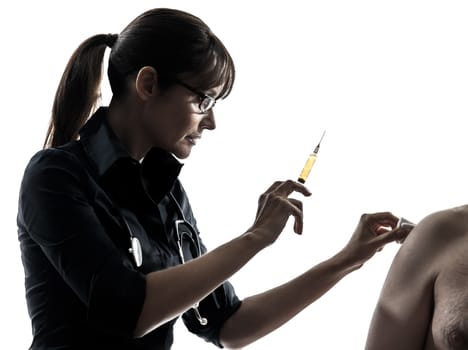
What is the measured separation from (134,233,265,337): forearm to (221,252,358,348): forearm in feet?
1.07

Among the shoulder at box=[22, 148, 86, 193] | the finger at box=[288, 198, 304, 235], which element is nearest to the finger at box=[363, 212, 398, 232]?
the finger at box=[288, 198, 304, 235]

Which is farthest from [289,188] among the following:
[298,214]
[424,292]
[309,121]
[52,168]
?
[309,121]

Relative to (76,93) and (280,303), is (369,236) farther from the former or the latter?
(76,93)

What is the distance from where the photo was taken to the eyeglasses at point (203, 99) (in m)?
1.56

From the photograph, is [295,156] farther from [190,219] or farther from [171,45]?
[171,45]

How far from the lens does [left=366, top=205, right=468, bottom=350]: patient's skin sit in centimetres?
145

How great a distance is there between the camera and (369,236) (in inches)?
64.4

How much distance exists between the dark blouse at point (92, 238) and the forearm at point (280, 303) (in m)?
0.21

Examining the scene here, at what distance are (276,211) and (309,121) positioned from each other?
2.49 feet

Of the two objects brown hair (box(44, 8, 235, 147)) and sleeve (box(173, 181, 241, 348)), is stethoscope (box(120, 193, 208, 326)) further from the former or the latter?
brown hair (box(44, 8, 235, 147))

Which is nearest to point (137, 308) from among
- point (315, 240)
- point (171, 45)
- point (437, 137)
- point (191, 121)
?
point (191, 121)

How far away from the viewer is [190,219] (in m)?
1.81

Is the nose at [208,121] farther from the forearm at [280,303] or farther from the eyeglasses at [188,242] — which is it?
the forearm at [280,303]

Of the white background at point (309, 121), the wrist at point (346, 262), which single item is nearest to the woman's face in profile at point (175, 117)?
the wrist at point (346, 262)
